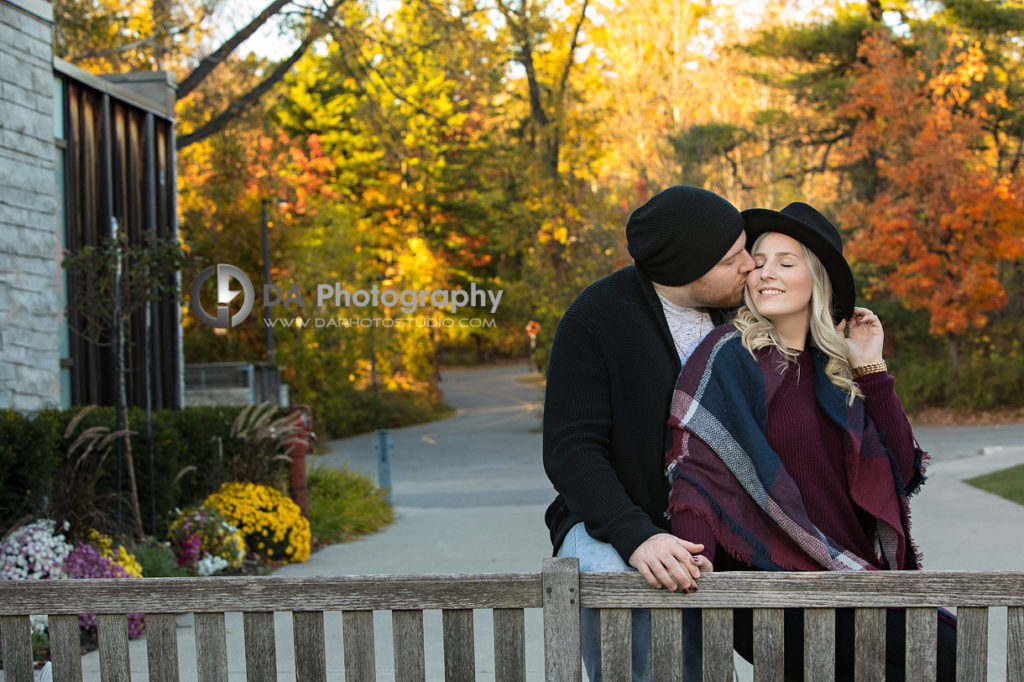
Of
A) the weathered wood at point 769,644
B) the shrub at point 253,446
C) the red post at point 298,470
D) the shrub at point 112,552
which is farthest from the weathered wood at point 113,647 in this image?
the red post at point 298,470

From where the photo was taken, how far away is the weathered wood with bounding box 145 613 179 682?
2662 mm

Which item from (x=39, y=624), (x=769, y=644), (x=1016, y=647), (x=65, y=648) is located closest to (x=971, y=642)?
(x=1016, y=647)

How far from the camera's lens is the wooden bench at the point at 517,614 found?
2.46m

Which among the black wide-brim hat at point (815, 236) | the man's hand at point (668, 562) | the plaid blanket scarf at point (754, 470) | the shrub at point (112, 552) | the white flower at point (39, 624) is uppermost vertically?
the black wide-brim hat at point (815, 236)

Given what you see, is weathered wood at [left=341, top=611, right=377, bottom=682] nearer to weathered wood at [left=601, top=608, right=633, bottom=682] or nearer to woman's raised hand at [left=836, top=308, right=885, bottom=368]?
weathered wood at [left=601, top=608, right=633, bottom=682]

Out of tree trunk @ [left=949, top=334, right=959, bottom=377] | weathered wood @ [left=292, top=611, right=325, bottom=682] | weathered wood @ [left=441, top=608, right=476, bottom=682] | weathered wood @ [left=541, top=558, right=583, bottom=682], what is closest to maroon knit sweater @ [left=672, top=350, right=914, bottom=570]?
weathered wood @ [left=541, top=558, right=583, bottom=682]

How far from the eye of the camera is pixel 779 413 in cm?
271

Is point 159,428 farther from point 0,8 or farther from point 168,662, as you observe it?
point 168,662

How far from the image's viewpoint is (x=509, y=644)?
2.57m

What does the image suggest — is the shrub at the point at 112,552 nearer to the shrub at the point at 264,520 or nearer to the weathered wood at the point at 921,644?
Result: the shrub at the point at 264,520

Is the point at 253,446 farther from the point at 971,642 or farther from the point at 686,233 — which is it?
the point at 971,642

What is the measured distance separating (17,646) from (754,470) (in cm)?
182

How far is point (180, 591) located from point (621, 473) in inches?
43.1

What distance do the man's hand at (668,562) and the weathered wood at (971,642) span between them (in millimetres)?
564
